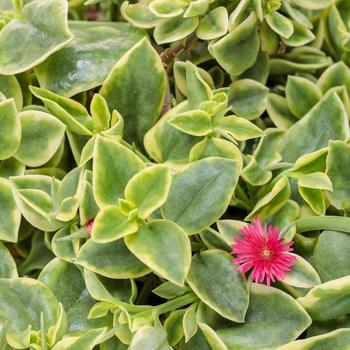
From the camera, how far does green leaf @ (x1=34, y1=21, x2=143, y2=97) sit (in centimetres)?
89

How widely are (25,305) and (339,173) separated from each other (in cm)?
41

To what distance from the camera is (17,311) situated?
2.54 ft

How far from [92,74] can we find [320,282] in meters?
0.40

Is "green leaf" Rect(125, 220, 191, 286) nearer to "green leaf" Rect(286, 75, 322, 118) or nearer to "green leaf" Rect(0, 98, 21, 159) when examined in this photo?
"green leaf" Rect(0, 98, 21, 159)

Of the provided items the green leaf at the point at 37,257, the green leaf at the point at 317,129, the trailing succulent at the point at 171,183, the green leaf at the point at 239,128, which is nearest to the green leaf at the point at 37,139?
the trailing succulent at the point at 171,183

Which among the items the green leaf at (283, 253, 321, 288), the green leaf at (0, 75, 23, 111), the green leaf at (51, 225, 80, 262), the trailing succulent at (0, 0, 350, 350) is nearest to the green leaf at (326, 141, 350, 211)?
the trailing succulent at (0, 0, 350, 350)

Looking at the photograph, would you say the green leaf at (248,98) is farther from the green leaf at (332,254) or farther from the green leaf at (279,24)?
the green leaf at (332,254)

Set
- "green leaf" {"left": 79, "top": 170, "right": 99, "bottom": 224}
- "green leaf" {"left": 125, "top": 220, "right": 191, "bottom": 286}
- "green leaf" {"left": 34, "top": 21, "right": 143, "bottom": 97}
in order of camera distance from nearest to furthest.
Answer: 1. "green leaf" {"left": 125, "top": 220, "right": 191, "bottom": 286}
2. "green leaf" {"left": 79, "top": 170, "right": 99, "bottom": 224}
3. "green leaf" {"left": 34, "top": 21, "right": 143, "bottom": 97}

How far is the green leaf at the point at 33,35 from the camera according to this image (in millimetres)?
870

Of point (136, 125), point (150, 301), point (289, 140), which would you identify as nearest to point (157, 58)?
point (136, 125)

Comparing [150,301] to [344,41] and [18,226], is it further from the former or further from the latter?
[344,41]

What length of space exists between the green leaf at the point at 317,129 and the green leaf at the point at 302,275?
0.19m

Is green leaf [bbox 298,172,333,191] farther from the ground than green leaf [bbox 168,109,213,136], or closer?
closer

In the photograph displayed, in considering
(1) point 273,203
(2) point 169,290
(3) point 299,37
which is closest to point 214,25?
(3) point 299,37
